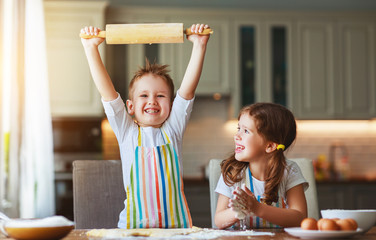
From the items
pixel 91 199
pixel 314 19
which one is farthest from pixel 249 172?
pixel 314 19

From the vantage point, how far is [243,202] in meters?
1.38

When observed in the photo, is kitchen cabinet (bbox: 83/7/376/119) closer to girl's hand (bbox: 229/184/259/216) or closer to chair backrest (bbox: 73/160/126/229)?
chair backrest (bbox: 73/160/126/229)

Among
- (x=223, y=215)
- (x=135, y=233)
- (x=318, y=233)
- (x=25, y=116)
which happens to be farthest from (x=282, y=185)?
(x=25, y=116)

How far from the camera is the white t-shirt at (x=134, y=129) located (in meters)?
1.67

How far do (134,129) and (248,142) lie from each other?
0.38 metres

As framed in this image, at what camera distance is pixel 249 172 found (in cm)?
175

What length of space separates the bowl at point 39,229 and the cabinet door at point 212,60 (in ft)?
10.8

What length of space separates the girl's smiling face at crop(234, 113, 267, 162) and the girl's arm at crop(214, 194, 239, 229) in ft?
0.48

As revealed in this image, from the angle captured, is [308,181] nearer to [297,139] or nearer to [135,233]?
[135,233]

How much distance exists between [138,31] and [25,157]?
7.71 feet

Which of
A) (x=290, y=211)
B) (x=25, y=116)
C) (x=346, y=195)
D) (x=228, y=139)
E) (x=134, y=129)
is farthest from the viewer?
(x=228, y=139)

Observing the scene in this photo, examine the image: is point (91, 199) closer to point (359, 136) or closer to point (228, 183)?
point (228, 183)

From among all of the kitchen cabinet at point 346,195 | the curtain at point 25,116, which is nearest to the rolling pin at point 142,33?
the curtain at point 25,116

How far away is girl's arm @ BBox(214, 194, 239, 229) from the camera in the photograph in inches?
63.1
